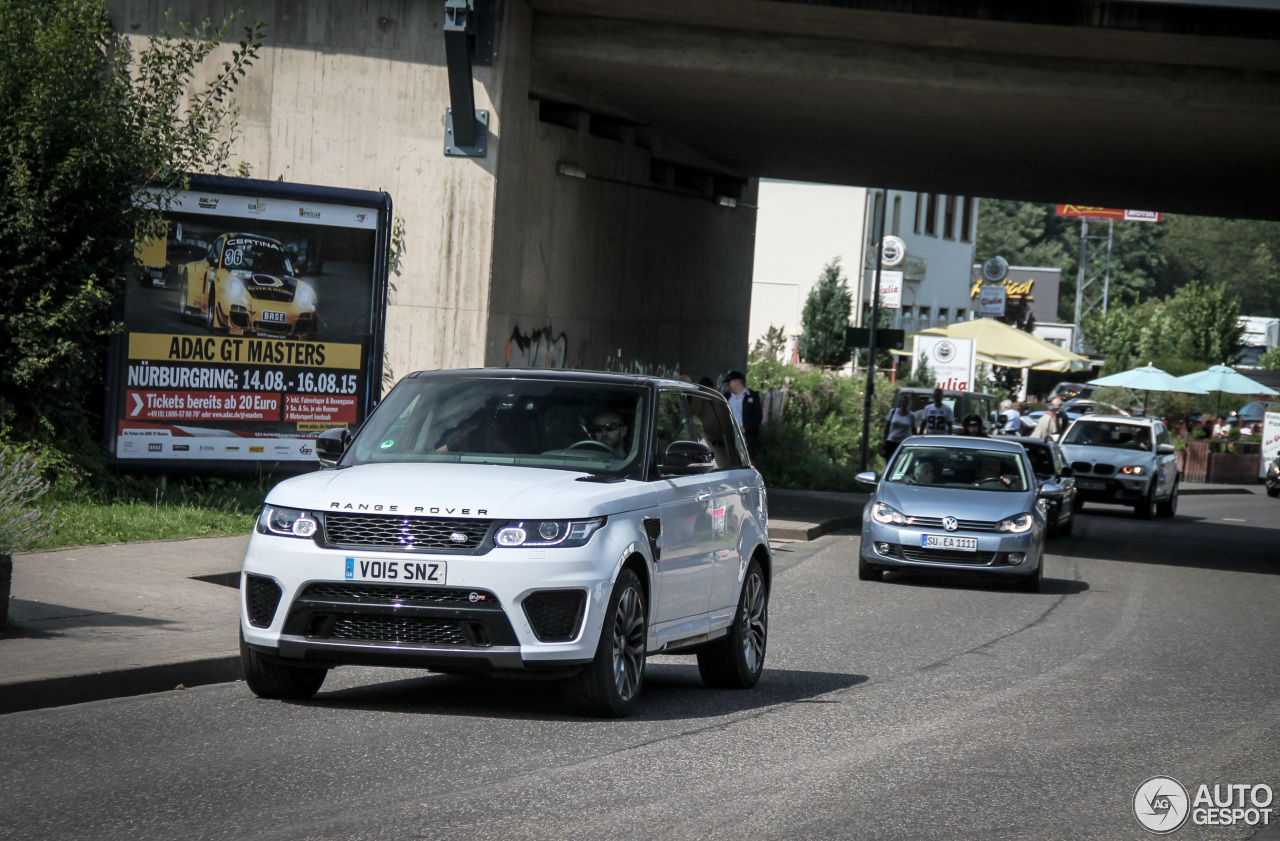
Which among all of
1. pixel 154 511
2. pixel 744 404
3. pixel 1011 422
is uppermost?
pixel 744 404

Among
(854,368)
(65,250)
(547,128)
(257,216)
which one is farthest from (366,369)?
(854,368)

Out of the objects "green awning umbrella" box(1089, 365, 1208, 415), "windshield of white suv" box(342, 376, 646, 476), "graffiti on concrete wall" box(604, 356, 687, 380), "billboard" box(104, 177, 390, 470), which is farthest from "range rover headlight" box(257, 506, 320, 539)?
"green awning umbrella" box(1089, 365, 1208, 415)

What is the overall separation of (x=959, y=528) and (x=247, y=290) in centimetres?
736

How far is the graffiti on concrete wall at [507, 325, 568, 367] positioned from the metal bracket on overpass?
2353 millimetres

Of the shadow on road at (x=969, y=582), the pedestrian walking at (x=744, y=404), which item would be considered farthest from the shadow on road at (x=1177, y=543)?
the pedestrian walking at (x=744, y=404)

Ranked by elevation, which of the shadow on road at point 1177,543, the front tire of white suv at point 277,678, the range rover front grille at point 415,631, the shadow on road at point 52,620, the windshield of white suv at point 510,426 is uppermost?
the windshield of white suv at point 510,426

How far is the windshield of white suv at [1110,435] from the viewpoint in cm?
3022

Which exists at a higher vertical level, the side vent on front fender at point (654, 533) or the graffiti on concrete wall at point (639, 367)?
the graffiti on concrete wall at point (639, 367)

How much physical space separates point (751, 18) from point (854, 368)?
3692 cm

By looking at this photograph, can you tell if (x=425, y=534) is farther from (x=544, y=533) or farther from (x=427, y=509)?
(x=544, y=533)

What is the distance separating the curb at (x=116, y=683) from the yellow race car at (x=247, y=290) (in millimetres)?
6939

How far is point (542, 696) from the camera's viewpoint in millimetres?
8586

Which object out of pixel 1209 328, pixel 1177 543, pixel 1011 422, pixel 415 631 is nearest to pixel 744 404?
pixel 1177 543

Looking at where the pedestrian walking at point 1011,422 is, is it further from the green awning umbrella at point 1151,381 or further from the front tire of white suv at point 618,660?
the front tire of white suv at point 618,660
